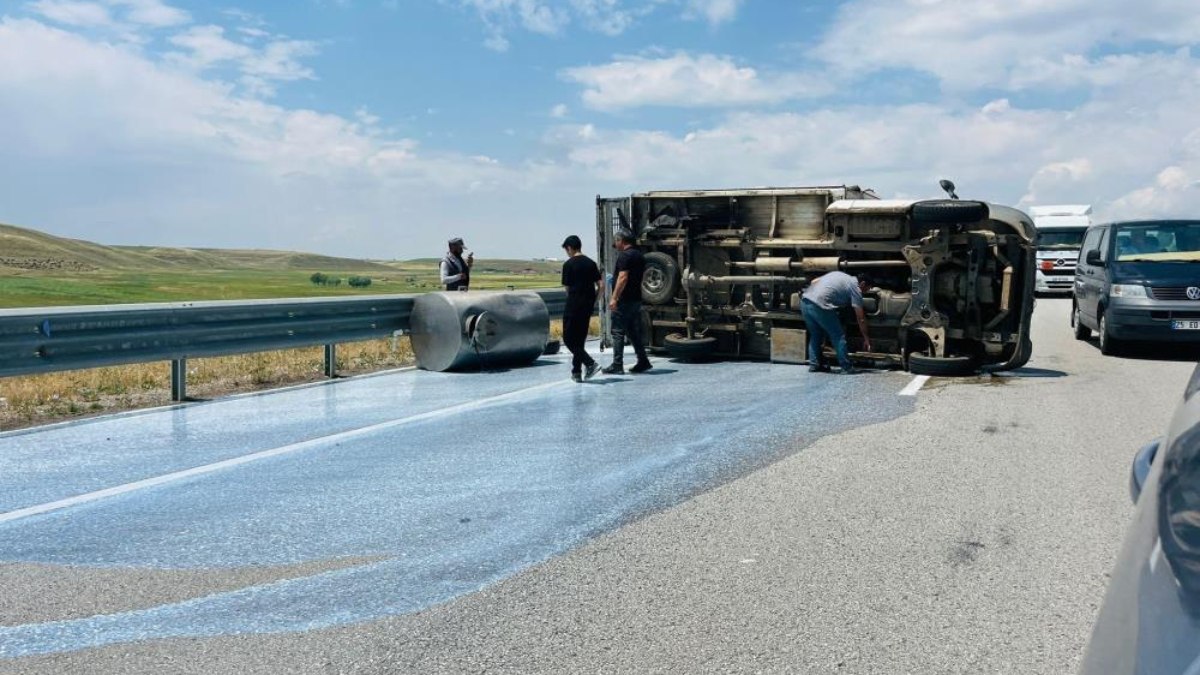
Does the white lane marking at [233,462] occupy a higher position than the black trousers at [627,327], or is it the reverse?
the black trousers at [627,327]

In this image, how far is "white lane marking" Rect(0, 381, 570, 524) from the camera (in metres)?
6.06

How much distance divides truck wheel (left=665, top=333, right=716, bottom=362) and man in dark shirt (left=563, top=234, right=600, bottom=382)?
2.11 metres

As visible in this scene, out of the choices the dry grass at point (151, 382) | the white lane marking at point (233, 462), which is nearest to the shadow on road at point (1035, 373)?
the white lane marking at point (233, 462)

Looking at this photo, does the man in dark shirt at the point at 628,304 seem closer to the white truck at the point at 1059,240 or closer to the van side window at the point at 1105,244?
the van side window at the point at 1105,244

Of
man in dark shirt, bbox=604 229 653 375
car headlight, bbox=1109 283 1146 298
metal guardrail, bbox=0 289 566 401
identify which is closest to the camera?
metal guardrail, bbox=0 289 566 401

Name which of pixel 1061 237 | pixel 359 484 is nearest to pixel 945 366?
pixel 359 484

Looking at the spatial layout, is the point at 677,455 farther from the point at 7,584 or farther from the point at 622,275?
the point at 622,275

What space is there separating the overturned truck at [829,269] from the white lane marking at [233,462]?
4702 mm

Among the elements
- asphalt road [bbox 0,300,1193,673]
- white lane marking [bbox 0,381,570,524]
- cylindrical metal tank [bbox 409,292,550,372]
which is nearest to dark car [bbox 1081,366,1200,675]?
asphalt road [bbox 0,300,1193,673]

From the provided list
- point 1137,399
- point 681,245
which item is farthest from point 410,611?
point 681,245

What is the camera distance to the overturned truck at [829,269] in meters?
12.5

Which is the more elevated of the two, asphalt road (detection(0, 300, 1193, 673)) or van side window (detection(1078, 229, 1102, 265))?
van side window (detection(1078, 229, 1102, 265))

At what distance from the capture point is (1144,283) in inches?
569

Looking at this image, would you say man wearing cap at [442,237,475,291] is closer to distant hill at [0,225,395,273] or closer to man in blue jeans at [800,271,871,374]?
man in blue jeans at [800,271,871,374]
